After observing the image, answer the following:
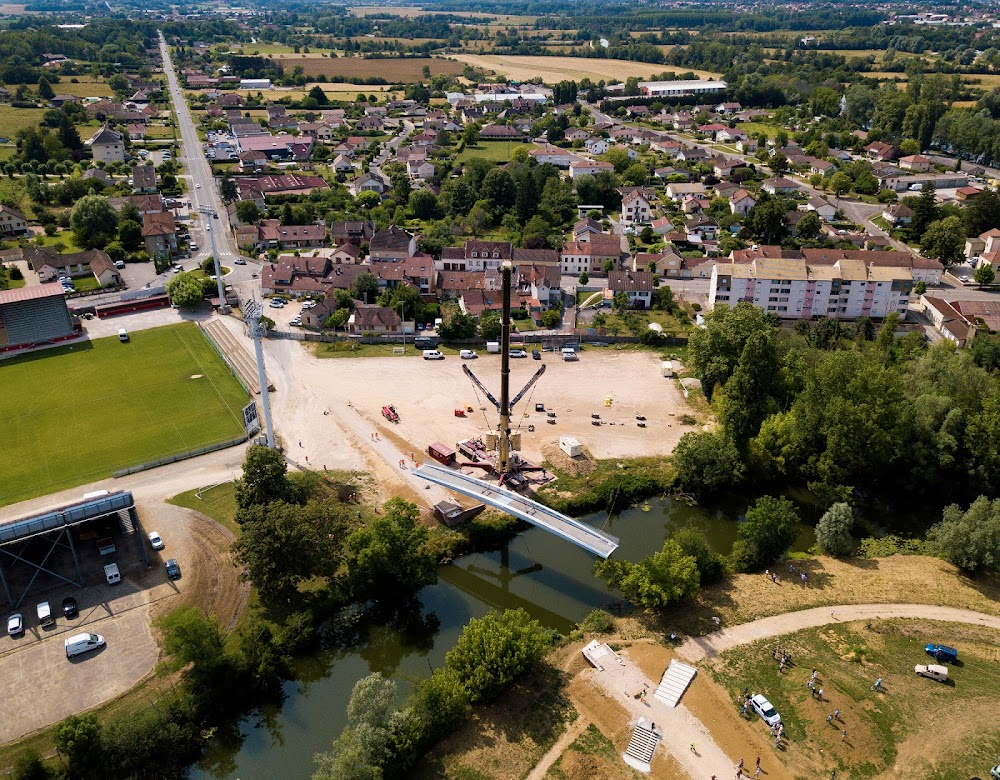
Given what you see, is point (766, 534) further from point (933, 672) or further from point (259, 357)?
point (259, 357)

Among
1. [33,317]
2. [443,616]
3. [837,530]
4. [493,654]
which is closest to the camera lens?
[493,654]

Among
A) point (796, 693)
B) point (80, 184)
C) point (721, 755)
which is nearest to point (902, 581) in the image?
point (796, 693)

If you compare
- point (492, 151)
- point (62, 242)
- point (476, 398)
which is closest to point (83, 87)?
point (492, 151)

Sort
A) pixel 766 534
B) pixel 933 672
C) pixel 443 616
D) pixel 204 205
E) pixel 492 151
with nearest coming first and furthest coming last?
pixel 933 672, pixel 443 616, pixel 766 534, pixel 204 205, pixel 492 151

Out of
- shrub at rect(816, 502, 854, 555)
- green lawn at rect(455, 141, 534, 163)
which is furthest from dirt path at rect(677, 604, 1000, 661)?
green lawn at rect(455, 141, 534, 163)

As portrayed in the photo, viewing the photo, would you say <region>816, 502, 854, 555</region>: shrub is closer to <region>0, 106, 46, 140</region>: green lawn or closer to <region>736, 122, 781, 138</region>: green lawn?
<region>736, 122, 781, 138</region>: green lawn

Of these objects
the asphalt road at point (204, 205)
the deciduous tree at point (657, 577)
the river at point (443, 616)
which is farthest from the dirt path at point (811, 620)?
the asphalt road at point (204, 205)
